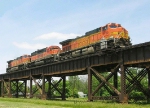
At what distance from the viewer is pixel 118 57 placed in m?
29.7

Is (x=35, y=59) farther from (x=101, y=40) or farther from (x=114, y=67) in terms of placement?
(x=101, y=40)

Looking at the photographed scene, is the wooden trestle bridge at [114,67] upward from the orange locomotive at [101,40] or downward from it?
downward

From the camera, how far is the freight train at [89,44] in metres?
31.1

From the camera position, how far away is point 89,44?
35375 millimetres

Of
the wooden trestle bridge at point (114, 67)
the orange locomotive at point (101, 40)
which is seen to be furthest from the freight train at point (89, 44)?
the wooden trestle bridge at point (114, 67)

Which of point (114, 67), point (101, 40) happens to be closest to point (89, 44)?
point (101, 40)

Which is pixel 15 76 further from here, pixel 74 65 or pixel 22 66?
pixel 74 65

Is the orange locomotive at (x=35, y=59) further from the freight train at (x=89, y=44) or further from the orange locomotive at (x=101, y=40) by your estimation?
the orange locomotive at (x=101, y=40)

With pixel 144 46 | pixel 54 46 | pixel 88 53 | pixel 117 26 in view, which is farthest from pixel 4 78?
pixel 144 46

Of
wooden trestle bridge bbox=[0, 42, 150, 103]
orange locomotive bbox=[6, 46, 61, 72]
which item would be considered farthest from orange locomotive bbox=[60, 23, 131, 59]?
orange locomotive bbox=[6, 46, 61, 72]

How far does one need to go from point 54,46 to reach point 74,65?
12225 mm

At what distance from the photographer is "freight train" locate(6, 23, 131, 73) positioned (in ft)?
102

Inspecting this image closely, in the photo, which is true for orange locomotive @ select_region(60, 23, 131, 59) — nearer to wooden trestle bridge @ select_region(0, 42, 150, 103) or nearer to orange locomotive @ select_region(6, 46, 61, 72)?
wooden trestle bridge @ select_region(0, 42, 150, 103)

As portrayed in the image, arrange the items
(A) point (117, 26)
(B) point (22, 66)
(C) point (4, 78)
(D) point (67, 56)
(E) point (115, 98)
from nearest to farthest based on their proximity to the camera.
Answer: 1. (E) point (115, 98)
2. (A) point (117, 26)
3. (D) point (67, 56)
4. (B) point (22, 66)
5. (C) point (4, 78)
